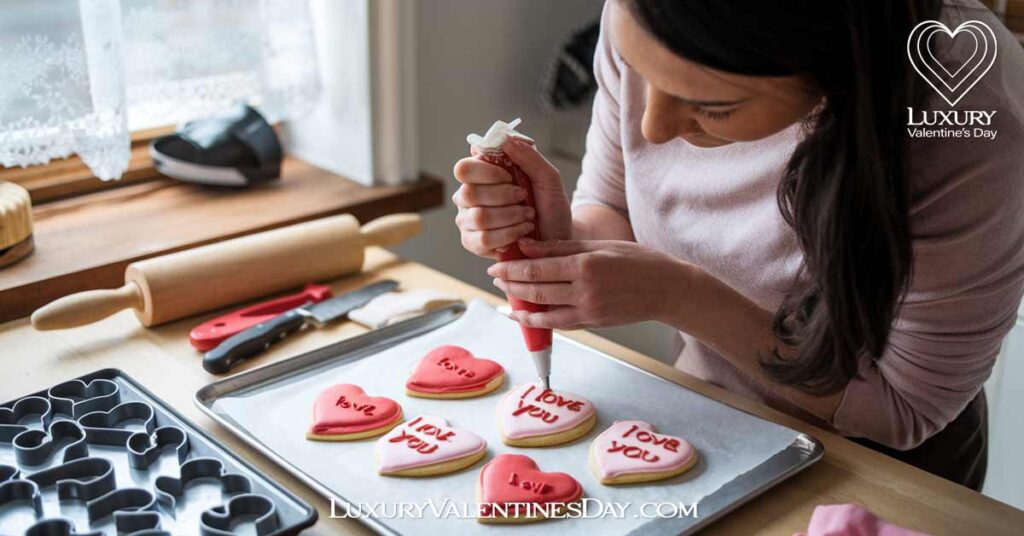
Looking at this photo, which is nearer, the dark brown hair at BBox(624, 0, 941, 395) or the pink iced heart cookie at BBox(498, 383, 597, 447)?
the dark brown hair at BBox(624, 0, 941, 395)

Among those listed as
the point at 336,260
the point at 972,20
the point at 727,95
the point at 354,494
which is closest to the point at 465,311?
the point at 336,260

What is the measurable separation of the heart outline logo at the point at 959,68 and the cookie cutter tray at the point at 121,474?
2.11 feet

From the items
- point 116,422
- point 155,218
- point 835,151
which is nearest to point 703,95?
point 835,151

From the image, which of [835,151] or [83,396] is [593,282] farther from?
[83,396]

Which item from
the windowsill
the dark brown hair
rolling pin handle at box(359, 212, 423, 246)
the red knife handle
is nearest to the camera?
the dark brown hair

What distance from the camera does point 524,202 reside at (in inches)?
40.1

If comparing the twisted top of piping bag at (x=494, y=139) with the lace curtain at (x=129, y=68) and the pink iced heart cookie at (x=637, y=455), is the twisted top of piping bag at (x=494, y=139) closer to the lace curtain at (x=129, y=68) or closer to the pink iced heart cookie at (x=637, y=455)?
the pink iced heart cookie at (x=637, y=455)

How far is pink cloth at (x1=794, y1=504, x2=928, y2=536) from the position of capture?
2.70 feet

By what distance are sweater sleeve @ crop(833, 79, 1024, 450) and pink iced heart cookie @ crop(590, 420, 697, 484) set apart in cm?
21

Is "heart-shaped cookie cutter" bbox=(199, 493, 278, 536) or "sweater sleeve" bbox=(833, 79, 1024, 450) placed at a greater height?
"sweater sleeve" bbox=(833, 79, 1024, 450)

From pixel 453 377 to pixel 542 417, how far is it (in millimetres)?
116

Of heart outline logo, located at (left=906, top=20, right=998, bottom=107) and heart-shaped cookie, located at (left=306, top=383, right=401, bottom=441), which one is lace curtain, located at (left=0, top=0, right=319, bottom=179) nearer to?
heart-shaped cookie, located at (left=306, top=383, right=401, bottom=441)

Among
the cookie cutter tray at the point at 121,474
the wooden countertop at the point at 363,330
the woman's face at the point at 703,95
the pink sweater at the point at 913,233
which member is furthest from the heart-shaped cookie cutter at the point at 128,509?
the pink sweater at the point at 913,233

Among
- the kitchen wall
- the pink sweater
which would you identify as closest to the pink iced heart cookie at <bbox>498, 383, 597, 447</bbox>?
the pink sweater
